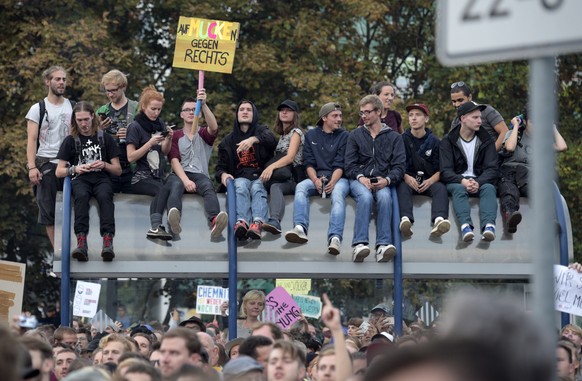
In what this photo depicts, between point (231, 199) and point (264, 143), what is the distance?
2.70ft

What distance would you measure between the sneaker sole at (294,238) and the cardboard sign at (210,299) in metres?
4.48

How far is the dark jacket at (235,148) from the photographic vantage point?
13.2 m

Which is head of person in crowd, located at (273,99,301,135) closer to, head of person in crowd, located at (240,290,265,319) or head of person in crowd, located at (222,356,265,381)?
head of person in crowd, located at (240,290,265,319)

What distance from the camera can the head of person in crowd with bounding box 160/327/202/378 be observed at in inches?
285

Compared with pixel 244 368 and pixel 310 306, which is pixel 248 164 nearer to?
pixel 310 306

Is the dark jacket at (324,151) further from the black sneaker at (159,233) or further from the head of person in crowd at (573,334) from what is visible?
the head of person in crowd at (573,334)

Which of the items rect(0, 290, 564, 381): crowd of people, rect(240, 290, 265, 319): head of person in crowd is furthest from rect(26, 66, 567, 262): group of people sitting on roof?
rect(0, 290, 564, 381): crowd of people

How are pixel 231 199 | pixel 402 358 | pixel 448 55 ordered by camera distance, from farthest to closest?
1. pixel 231 199
2. pixel 448 55
3. pixel 402 358

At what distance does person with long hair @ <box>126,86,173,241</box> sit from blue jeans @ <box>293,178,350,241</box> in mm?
1360

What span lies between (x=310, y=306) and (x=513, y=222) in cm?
513

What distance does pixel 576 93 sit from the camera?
26062mm

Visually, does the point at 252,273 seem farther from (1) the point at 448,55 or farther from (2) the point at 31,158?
(1) the point at 448,55

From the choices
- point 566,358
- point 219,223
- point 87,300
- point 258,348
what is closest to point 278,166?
point 219,223

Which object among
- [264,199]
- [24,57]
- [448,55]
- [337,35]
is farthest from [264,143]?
[337,35]
